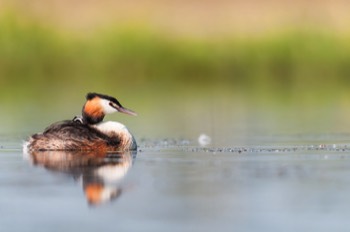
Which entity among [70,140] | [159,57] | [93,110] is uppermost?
[159,57]

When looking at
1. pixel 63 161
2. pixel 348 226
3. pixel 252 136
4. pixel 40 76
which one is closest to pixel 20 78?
pixel 40 76

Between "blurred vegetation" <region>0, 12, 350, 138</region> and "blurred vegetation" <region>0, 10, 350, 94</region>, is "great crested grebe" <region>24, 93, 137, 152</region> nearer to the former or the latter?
"blurred vegetation" <region>0, 12, 350, 138</region>

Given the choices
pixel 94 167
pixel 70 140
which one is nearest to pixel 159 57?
pixel 70 140

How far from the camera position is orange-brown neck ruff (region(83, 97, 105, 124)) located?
14547 millimetres

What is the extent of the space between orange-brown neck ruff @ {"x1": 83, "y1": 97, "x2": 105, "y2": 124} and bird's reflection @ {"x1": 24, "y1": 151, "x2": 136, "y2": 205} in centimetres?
71

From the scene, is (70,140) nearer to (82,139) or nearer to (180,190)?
(82,139)

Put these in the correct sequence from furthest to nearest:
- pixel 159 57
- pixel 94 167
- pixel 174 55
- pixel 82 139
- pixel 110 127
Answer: pixel 174 55
pixel 159 57
pixel 110 127
pixel 82 139
pixel 94 167

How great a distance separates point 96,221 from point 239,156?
425 centimetres

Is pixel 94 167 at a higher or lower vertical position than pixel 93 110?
lower

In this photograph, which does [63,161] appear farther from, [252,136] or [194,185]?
[252,136]

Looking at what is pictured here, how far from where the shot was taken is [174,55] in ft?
112

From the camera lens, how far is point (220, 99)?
2459cm

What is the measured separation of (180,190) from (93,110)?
4059mm

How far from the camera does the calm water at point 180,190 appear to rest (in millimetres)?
9188
